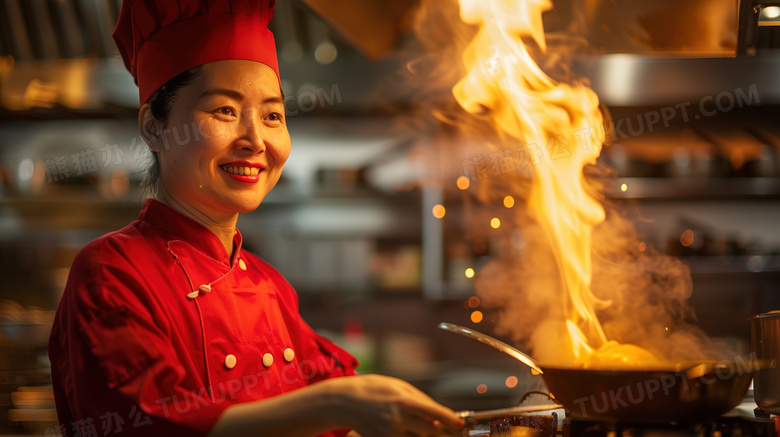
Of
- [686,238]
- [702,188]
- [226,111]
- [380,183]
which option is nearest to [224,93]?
[226,111]

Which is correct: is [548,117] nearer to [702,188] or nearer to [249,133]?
[249,133]

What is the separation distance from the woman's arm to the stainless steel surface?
726 mm

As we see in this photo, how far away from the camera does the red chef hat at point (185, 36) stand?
1.17 metres

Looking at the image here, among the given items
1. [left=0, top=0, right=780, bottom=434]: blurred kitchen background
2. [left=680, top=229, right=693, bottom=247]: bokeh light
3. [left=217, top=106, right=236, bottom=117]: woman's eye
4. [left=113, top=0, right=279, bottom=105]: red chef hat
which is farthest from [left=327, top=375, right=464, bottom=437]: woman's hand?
[left=680, top=229, right=693, bottom=247]: bokeh light

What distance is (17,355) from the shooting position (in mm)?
2949

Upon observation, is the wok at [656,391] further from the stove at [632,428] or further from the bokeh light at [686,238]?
the bokeh light at [686,238]

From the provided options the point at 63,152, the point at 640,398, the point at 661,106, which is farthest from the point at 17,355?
the point at 661,106

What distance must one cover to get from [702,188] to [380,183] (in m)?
1.76

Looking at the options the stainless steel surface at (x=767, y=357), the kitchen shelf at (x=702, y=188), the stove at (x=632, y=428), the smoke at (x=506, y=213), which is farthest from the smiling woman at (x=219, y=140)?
the kitchen shelf at (x=702, y=188)

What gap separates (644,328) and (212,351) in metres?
1.26

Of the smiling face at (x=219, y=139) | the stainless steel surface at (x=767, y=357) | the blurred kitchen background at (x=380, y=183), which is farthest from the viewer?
the blurred kitchen background at (x=380, y=183)

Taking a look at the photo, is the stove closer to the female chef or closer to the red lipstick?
the female chef

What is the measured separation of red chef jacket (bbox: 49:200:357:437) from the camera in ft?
3.07

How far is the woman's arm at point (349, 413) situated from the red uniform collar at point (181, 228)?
1.14 ft
